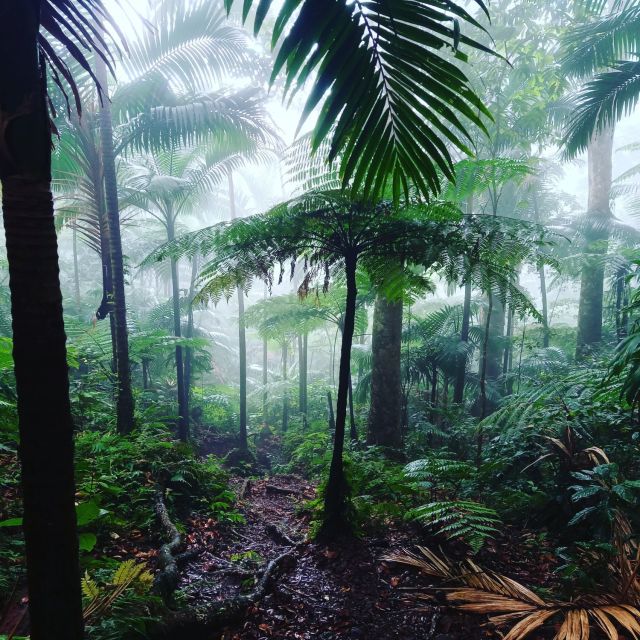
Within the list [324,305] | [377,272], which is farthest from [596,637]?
[324,305]

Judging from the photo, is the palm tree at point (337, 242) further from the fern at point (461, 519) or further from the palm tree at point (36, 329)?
the palm tree at point (36, 329)

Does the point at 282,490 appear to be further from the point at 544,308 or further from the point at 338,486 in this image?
the point at 544,308

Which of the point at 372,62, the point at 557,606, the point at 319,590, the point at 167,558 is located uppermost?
the point at 372,62

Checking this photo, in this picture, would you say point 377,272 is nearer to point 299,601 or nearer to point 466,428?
point 299,601

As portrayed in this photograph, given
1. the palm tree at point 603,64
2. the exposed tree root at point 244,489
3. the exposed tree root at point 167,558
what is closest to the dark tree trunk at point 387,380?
the exposed tree root at point 244,489

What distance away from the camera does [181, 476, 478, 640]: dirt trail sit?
7.68 feet

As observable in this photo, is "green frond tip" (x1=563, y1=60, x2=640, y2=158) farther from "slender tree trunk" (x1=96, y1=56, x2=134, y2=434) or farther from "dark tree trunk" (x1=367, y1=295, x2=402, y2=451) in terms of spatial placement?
"slender tree trunk" (x1=96, y1=56, x2=134, y2=434)

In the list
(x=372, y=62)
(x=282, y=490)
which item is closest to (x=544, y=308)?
(x=282, y=490)

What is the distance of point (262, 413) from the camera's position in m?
13.9

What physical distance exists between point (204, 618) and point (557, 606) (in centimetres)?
195

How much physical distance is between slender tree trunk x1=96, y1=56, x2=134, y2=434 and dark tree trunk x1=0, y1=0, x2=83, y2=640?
15.9 ft

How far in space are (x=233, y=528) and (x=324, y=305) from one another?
183 inches

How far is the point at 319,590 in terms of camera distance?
9.45 ft

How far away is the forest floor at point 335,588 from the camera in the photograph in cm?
231
